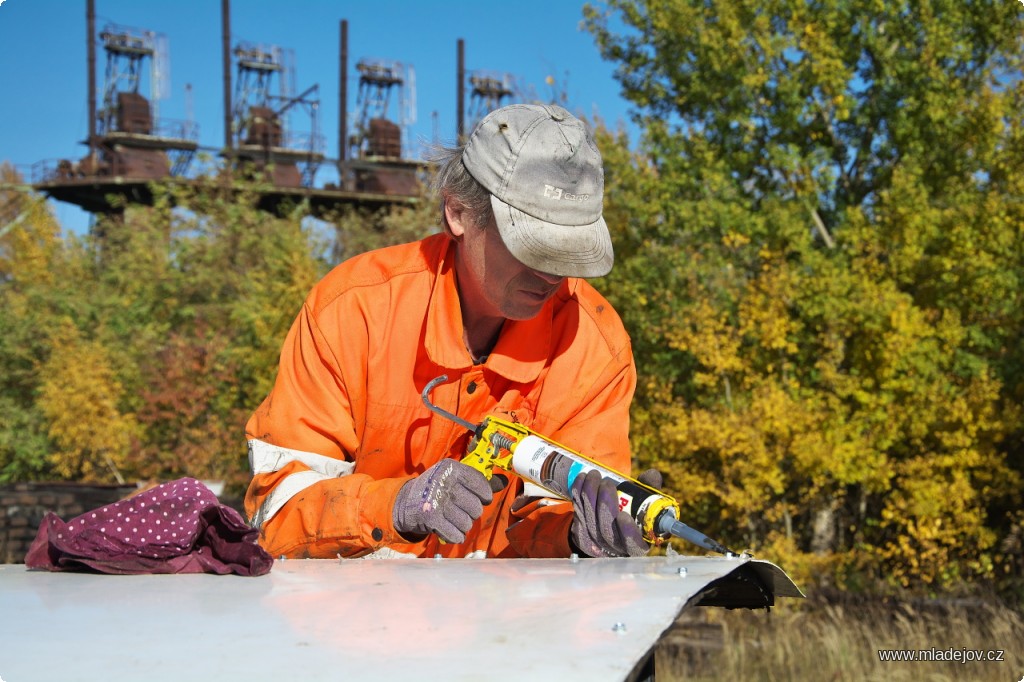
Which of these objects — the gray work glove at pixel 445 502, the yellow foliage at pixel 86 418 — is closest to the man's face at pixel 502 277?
the gray work glove at pixel 445 502

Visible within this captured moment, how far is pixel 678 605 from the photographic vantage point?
77.9 inches

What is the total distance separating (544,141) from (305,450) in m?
1.26

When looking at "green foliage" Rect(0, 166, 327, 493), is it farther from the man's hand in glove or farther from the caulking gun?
the man's hand in glove

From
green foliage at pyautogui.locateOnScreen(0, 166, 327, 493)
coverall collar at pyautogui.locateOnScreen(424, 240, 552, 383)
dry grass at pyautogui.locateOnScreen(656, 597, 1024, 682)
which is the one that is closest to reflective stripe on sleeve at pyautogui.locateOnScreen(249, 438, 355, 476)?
coverall collar at pyautogui.locateOnScreen(424, 240, 552, 383)

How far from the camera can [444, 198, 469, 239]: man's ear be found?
3.55 meters

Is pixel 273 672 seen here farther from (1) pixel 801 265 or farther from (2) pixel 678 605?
(1) pixel 801 265

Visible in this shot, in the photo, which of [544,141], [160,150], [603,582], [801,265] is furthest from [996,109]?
[160,150]

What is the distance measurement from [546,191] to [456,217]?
0.43 m

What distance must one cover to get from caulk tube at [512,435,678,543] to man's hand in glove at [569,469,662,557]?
30mm

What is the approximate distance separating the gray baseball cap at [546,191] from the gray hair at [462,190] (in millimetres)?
75

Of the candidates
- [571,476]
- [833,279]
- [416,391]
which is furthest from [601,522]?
[833,279]

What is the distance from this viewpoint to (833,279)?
49.4 ft

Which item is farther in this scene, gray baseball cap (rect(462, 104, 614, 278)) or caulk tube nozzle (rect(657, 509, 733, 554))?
gray baseball cap (rect(462, 104, 614, 278))

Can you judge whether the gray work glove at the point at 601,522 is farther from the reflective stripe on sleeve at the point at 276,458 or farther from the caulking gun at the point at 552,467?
the reflective stripe on sleeve at the point at 276,458
